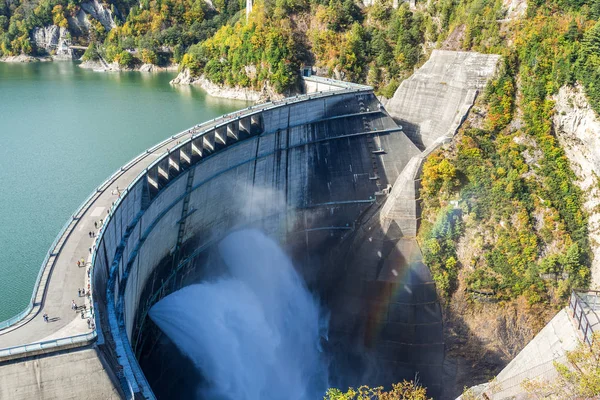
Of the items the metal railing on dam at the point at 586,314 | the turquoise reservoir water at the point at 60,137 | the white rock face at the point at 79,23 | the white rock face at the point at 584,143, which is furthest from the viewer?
the white rock face at the point at 79,23

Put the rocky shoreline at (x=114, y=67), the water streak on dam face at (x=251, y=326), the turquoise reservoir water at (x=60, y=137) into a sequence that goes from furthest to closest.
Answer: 1. the rocky shoreline at (x=114, y=67)
2. the turquoise reservoir water at (x=60, y=137)
3. the water streak on dam face at (x=251, y=326)

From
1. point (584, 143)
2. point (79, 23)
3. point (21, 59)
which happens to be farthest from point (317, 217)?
point (79, 23)

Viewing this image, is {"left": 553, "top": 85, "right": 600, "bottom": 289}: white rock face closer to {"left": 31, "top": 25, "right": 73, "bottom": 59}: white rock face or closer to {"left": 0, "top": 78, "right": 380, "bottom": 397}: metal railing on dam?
{"left": 0, "top": 78, "right": 380, "bottom": 397}: metal railing on dam

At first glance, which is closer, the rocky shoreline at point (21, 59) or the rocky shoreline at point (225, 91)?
the rocky shoreline at point (225, 91)

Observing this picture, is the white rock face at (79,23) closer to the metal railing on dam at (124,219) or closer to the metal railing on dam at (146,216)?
the metal railing on dam at (124,219)

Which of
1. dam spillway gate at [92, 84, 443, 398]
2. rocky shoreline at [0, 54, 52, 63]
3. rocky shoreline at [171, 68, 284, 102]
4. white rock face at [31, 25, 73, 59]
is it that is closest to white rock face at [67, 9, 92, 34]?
white rock face at [31, 25, 73, 59]

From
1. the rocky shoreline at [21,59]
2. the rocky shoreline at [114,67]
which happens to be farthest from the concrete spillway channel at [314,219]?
the rocky shoreline at [21,59]
